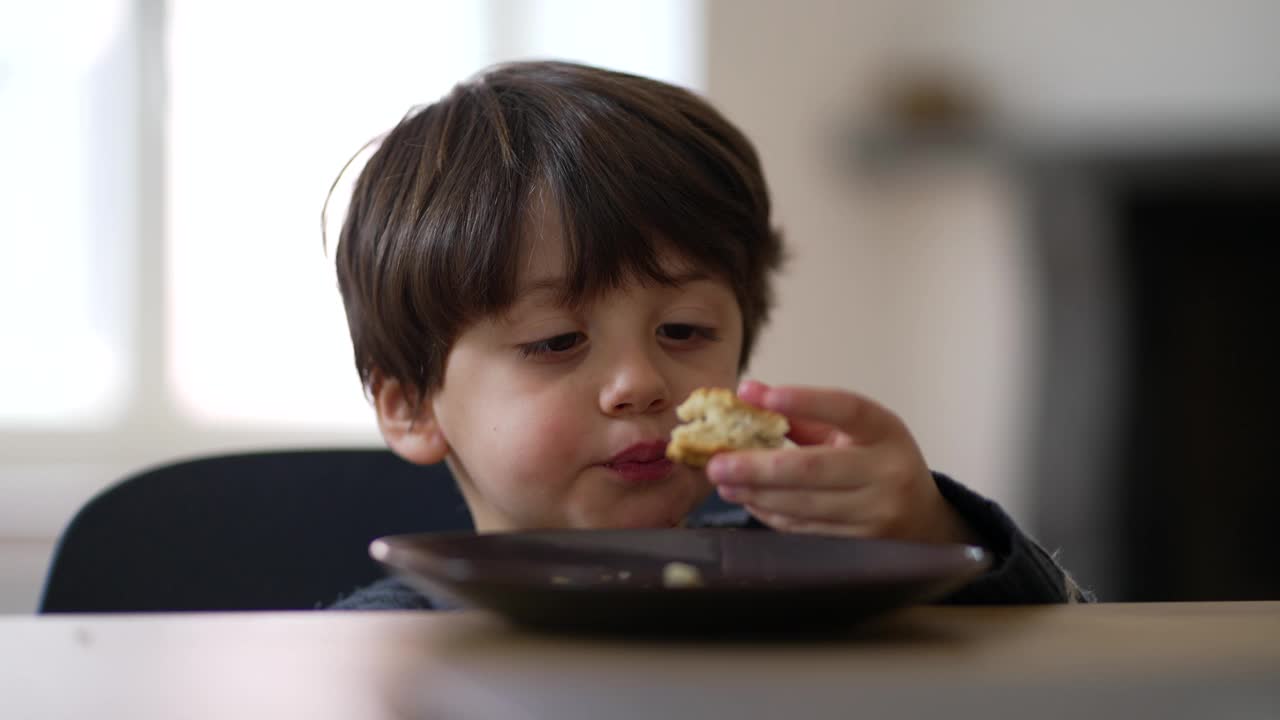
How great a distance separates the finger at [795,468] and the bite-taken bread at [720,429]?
0.20 feet

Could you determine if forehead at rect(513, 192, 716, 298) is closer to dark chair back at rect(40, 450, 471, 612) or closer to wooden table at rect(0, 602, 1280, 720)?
dark chair back at rect(40, 450, 471, 612)

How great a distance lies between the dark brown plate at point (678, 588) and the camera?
469mm

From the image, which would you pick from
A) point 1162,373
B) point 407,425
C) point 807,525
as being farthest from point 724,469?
point 1162,373

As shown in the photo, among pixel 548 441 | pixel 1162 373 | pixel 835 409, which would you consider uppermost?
pixel 835 409

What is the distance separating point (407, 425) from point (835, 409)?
1.87ft

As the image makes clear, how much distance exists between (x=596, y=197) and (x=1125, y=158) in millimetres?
2415

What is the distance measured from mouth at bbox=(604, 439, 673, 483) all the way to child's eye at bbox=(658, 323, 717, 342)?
99 millimetres

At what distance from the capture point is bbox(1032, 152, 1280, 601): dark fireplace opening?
3.04 m

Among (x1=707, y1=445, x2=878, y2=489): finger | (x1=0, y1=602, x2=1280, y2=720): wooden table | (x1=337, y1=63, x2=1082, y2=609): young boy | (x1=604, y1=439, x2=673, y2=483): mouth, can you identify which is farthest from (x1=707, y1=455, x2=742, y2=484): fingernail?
(x1=604, y1=439, x2=673, y2=483): mouth

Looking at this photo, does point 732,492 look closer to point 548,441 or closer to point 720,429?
point 720,429

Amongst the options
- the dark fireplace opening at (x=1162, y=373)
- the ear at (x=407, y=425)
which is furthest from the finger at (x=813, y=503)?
the dark fireplace opening at (x=1162, y=373)

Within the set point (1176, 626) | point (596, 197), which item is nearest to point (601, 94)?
point (596, 197)

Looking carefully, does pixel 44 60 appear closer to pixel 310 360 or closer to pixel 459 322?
pixel 310 360

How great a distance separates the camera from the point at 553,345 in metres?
0.99
